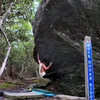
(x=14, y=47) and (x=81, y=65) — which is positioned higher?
(x=14, y=47)

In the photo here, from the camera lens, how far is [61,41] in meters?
6.95

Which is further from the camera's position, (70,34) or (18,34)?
(18,34)

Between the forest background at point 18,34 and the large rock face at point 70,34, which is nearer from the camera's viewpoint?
the large rock face at point 70,34

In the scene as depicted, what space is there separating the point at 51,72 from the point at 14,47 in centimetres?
838

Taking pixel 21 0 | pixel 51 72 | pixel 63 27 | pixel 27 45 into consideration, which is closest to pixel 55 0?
pixel 63 27

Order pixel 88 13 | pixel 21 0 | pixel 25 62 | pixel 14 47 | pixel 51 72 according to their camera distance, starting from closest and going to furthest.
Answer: pixel 88 13, pixel 21 0, pixel 51 72, pixel 14 47, pixel 25 62

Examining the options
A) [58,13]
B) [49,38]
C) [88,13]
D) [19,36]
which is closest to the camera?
[88,13]

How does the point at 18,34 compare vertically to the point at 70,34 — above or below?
above

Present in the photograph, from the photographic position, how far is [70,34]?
6684mm

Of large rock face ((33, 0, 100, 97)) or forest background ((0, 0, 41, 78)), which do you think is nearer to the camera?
large rock face ((33, 0, 100, 97))

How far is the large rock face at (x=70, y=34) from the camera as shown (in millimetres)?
6137

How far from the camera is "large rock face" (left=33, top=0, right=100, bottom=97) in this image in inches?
242

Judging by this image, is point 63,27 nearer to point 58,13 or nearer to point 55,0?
point 58,13

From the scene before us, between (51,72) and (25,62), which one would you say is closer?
(51,72)
